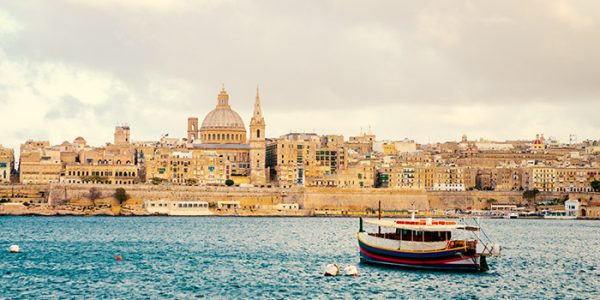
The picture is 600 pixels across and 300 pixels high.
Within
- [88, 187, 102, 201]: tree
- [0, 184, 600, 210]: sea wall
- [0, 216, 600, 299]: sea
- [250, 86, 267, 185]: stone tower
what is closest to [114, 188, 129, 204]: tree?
[0, 184, 600, 210]: sea wall

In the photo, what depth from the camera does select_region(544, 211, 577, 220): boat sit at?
108444 mm

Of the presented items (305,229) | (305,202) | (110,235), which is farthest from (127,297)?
(305,202)

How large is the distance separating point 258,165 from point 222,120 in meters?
13.0

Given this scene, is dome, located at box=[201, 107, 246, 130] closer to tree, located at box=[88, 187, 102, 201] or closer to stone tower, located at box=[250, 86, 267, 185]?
stone tower, located at box=[250, 86, 267, 185]

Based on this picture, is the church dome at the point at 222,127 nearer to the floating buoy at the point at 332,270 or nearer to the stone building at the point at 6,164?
the stone building at the point at 6,164

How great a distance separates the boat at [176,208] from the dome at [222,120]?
102 ft

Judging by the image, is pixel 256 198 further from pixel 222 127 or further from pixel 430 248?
pixel 430 248

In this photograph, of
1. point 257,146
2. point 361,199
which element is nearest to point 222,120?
point 257,146

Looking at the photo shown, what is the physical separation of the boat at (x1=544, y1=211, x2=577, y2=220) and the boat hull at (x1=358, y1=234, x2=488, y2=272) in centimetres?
7111

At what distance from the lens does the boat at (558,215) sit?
108444 mm

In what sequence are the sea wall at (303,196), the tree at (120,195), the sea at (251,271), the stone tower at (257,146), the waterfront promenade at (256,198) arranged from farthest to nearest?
the stone tower at (257,146), the sea wall at (303,196), the tree at (120,195), the waterfront promenade at (256,198), the sea at (251,271)

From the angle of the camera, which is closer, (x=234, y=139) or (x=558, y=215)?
(x=558, y=215)

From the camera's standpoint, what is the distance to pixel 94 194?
102500mm

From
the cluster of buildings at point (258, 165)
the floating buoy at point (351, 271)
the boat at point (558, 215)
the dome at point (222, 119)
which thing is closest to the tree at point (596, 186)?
the cluster of buildings at point (258, 165)
